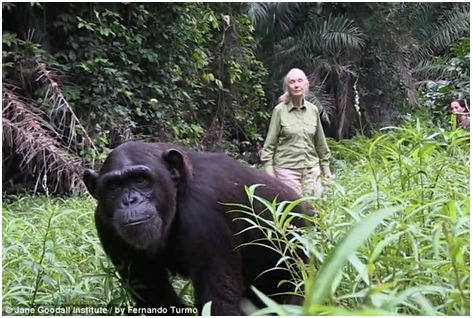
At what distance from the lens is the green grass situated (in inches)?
72.6

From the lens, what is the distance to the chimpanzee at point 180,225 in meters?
3.23

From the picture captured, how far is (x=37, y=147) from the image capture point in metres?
8.56

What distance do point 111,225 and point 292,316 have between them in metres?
1.83

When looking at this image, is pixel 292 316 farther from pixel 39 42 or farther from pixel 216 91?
pixel 216 91

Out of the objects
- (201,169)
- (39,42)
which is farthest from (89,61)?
(201,169)

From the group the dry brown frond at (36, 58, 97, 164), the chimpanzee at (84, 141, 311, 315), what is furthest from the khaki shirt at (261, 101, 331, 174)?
the dry brown frond at (36, 58, 97, 164)

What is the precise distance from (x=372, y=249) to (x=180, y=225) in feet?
3.71

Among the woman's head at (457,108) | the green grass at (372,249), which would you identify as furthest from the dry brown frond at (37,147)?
the woman's head at (457,108)

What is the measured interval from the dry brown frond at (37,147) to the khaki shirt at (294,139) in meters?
2.99

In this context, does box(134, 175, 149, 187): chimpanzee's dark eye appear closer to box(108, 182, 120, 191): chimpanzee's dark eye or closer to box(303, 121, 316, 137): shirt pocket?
box(108, 182, 120, 191): chimpanzee's dark eye

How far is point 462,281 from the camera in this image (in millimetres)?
2156

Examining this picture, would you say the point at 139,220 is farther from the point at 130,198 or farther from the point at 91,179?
the point at 91,179

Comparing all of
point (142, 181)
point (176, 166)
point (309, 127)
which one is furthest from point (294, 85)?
point (142, 181)

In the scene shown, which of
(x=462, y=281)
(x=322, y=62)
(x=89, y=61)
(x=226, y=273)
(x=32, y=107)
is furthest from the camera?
(x=322, y=62)
